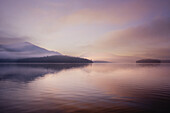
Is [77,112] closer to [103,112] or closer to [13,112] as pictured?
[103,112]

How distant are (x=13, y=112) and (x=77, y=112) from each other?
21.7 feet

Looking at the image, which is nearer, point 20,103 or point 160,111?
point 160,111

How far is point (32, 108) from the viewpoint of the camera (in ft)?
43.4

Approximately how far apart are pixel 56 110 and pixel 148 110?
32.8 ft

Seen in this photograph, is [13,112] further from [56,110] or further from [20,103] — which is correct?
[56,110]

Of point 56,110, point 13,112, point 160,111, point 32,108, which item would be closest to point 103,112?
point 56,110

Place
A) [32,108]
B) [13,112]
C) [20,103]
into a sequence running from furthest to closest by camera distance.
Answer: [20,103]
[32,108]
[13,112]

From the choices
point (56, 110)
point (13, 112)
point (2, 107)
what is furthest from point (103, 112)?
point (2, 107)

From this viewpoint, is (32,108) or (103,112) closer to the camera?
(103,112)

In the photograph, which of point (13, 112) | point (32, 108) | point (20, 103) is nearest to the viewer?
point (13, 112)

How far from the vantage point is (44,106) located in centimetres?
1384

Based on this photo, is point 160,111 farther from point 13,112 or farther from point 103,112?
point 13,112

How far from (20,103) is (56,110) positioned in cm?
549

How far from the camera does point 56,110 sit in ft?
41.5
